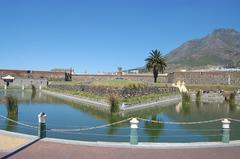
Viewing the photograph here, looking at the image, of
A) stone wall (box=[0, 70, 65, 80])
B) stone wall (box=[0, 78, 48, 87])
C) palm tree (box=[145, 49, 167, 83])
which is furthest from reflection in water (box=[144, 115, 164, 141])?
stone wall (box=[0, 70, 65, 80])

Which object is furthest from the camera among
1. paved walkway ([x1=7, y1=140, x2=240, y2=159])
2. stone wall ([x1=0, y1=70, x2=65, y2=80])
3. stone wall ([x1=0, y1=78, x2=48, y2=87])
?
stone wall ([x1=0, y1=70, x2=65, y2=80])

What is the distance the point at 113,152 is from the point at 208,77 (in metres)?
64.8

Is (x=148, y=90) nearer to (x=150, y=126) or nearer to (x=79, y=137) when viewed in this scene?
(x=150, y=126)

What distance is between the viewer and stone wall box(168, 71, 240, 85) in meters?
68.3

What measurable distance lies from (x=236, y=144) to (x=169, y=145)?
224cm

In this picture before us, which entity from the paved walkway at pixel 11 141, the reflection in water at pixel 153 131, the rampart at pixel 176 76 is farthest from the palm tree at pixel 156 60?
the paved walkway at pixel 11 141

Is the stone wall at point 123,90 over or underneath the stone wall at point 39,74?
underneath

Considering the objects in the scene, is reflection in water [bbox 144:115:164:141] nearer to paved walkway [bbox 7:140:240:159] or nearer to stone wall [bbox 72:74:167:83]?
paved walkway [bbox 7:140:240:159]

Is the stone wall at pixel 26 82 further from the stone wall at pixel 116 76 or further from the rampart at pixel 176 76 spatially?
the stone wall at pixel 116 76

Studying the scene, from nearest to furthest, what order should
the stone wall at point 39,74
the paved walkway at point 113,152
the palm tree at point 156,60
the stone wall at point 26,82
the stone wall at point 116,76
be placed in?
the paved walkway at point 113,152 < the palm tree at point 156,60 < the stone wall at point 26,82 < the stone wall at point 116,76 < the stone wall at point 39,74

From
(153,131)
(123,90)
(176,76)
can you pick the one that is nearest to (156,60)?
(176,76)

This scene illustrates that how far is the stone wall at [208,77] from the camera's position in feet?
224

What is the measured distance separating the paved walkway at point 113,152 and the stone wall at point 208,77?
60.4 metres

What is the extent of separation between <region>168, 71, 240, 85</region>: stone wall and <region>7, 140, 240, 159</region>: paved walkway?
6036cm
